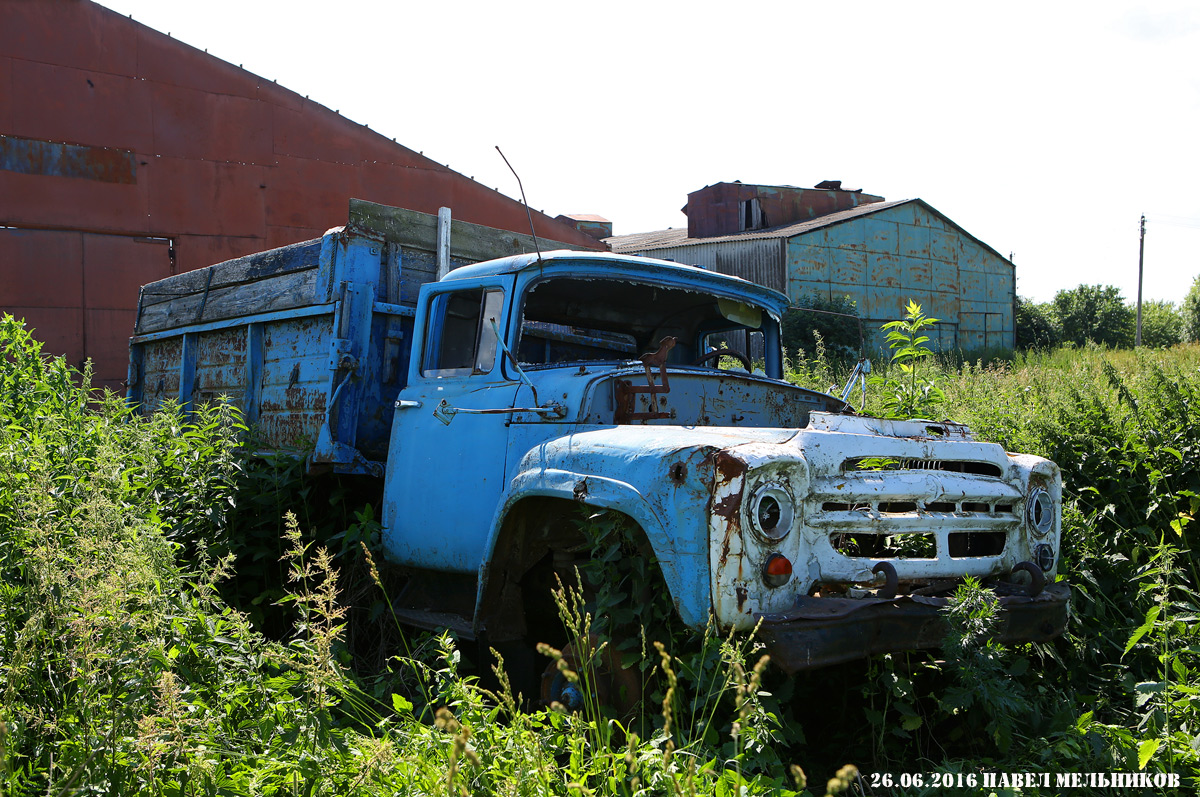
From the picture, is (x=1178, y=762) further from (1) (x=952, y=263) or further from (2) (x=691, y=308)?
(1) (x=952, y=263)

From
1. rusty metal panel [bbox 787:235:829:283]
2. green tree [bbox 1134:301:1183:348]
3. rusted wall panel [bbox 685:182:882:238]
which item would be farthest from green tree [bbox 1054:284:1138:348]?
rusty metal panel [bbox 787:235:829:283]

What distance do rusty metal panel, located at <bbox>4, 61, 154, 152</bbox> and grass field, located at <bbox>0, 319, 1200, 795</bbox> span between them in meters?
9.25

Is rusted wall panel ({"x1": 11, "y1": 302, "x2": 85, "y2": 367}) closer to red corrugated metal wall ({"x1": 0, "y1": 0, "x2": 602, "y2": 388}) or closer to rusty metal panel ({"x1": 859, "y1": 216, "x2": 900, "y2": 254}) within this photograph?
red corrugated metal wall ({"x1": 0, "y1": 0, "x2": 602, "y2": 388})

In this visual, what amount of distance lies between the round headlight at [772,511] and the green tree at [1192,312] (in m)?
39.3

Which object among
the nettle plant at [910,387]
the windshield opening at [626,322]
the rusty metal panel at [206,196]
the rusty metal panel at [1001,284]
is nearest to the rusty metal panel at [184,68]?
the rusty metal panel at [206,196]

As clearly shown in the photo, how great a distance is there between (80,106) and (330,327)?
35.1ft

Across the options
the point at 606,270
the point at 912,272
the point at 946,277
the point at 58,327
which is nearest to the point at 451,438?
the point at 606,270

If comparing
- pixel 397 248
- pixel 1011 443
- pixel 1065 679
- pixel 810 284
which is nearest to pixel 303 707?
pixel 397 248

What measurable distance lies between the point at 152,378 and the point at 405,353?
9.86ft

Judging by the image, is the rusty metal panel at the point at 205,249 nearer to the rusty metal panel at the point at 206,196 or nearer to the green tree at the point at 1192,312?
the rusty metal panel at the point at 206,196

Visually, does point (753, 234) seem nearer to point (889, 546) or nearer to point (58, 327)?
point (58, 327)

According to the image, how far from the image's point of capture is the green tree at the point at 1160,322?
33125 millimetres

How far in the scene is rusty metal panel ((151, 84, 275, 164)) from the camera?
1322 centimetres

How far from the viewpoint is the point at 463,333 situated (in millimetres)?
4184
